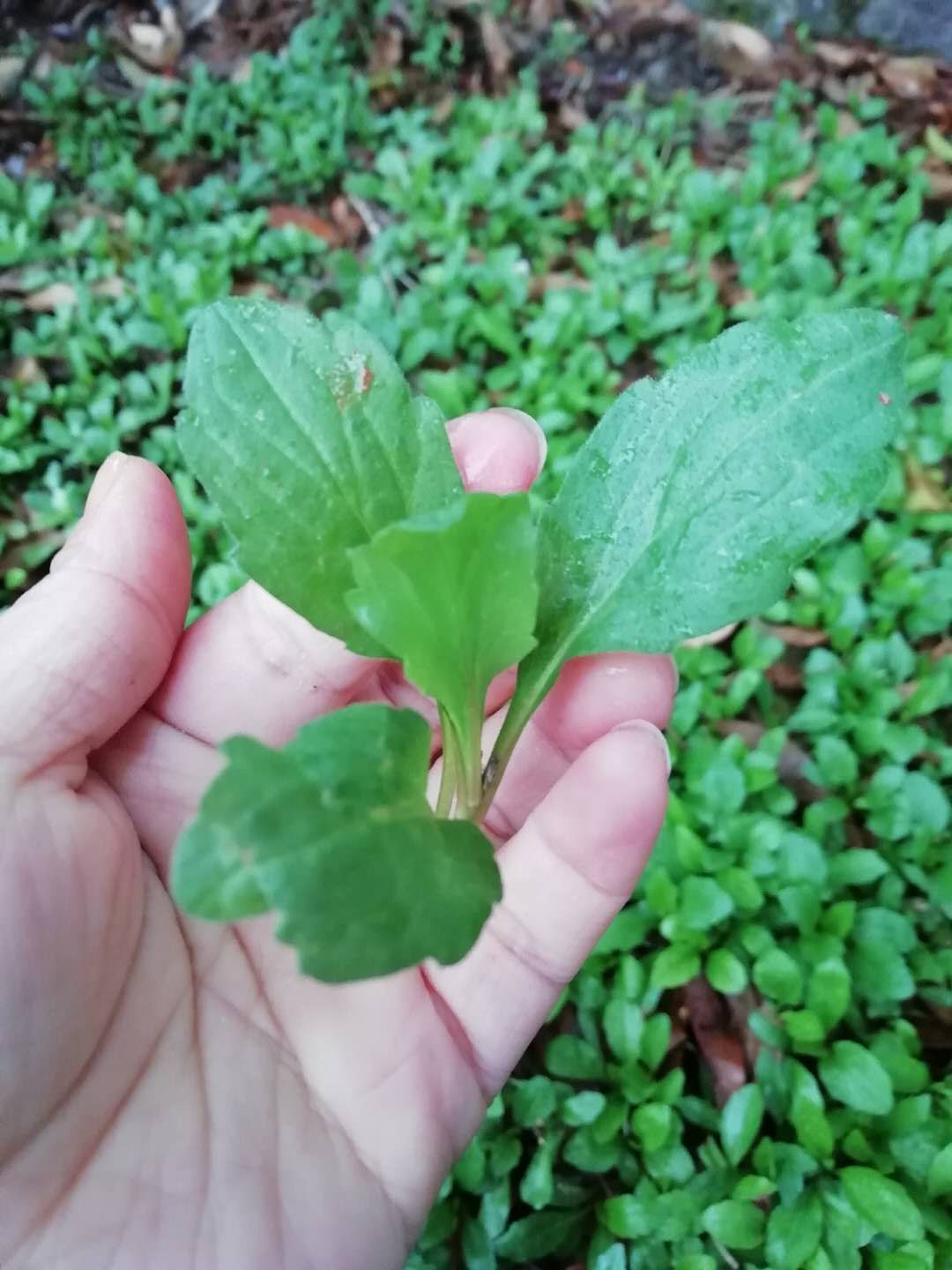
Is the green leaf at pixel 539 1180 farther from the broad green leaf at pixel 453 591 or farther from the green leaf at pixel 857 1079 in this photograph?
the broad green leaf at pixel 453 591

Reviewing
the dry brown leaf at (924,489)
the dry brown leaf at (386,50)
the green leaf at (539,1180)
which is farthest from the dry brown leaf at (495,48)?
the green leaf at (539,1180)

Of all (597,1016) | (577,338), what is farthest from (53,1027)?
(577,338)

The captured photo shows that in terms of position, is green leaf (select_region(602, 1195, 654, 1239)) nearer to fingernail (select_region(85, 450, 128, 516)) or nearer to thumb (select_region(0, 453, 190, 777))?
thumb (select_region(0, 453, 190, 777))

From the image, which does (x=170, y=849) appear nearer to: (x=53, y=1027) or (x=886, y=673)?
(x=53, y=1027)

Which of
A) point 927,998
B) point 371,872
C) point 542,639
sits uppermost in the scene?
point 371,872

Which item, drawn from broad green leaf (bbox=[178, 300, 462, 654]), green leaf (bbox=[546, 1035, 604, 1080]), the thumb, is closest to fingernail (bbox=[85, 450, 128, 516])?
the thumb

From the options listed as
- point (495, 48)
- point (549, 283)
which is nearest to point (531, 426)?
point (549, 283)
